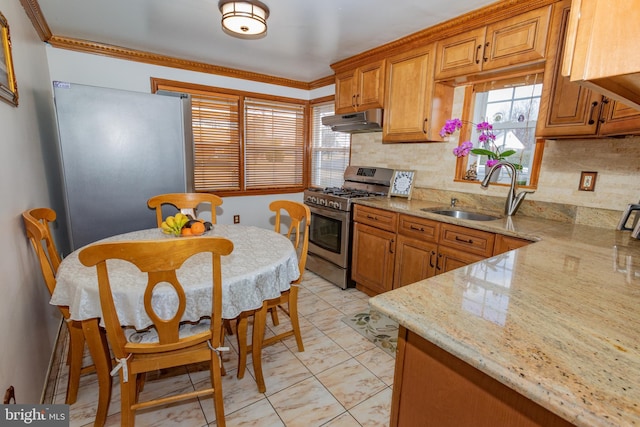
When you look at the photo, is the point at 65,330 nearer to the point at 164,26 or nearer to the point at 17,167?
the point at 17,167

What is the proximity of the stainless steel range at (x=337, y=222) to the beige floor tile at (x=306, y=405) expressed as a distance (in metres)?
1.36

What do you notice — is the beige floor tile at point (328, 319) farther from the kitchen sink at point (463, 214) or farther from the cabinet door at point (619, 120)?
the cabinet door at point (619, 120)

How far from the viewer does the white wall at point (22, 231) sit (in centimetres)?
126

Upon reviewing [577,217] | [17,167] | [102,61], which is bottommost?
[577,217]

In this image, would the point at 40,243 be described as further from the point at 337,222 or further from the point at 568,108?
the point at 568,108

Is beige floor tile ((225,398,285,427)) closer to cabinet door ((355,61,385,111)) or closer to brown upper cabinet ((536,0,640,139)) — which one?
brown upper cabinet ((536,0,640,139))

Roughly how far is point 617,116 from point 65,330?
3737 mm

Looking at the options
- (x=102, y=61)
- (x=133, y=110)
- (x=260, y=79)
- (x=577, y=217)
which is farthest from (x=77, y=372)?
(x=260, y=79)

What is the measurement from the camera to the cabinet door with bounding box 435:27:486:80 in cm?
219

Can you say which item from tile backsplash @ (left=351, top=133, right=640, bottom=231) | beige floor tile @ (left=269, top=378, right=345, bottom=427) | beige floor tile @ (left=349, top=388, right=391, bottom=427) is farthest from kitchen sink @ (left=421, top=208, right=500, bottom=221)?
beige floor tile @ (left=269, top=378, right=345, bottom=427)

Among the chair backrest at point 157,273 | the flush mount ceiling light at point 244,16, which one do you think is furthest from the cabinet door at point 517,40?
the chair backrest at point 157,273

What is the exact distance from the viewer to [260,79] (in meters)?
3.91

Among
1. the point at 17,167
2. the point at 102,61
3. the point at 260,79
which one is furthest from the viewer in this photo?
the point at 260,79

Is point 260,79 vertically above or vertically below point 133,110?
above
